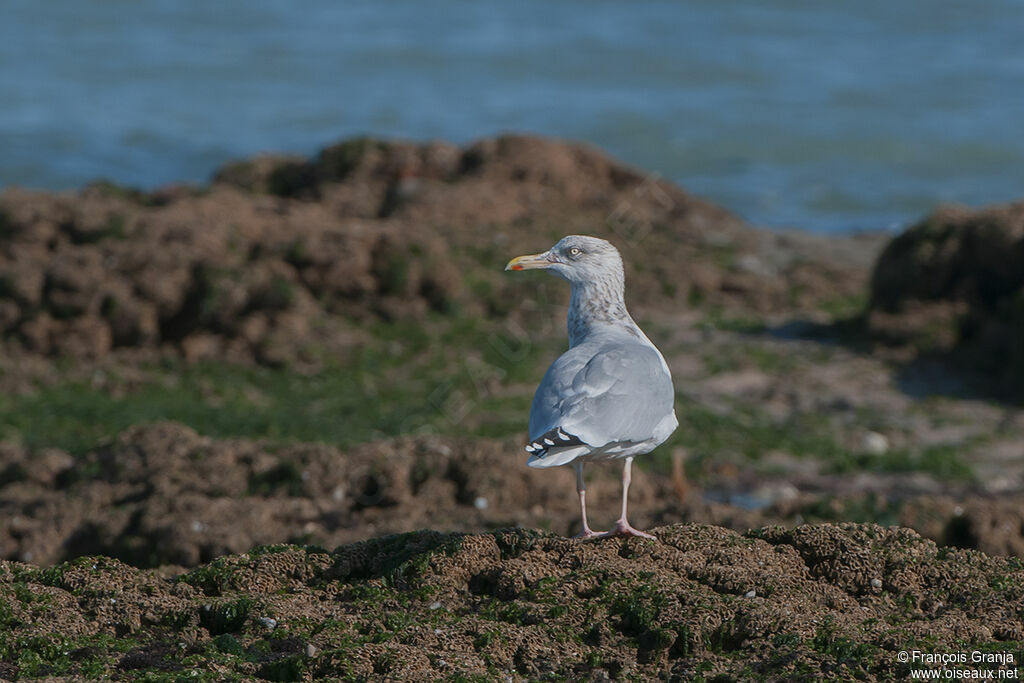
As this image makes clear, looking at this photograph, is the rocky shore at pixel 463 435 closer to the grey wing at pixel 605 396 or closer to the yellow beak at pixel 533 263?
the grey wing at pixel 605 396

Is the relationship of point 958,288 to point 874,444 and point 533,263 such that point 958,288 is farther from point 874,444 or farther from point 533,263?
point 533,263

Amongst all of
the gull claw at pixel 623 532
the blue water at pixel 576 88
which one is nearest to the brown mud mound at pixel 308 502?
the gull claw at pixel 623 532

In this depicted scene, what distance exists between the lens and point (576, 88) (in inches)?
1324

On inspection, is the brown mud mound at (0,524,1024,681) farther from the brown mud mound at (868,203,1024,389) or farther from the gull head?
the brown mud mound at (868,203,1024,389)

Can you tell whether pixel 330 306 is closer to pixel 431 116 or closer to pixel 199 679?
pixel 199 679

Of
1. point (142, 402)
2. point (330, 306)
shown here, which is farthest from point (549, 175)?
point (142, 402)

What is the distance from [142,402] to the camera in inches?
456

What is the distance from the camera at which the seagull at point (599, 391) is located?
17.0ft

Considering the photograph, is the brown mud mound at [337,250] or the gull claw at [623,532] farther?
the brown mud mound at [337,250]

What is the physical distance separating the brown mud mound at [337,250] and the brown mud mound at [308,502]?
12.5ft

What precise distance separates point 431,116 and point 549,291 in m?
17.3

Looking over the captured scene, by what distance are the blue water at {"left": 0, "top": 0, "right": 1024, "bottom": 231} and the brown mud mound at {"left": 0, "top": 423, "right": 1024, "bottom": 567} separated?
580 inches

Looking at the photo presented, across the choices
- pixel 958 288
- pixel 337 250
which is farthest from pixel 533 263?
pixel 958 288

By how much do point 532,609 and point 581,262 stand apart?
2088 mm
